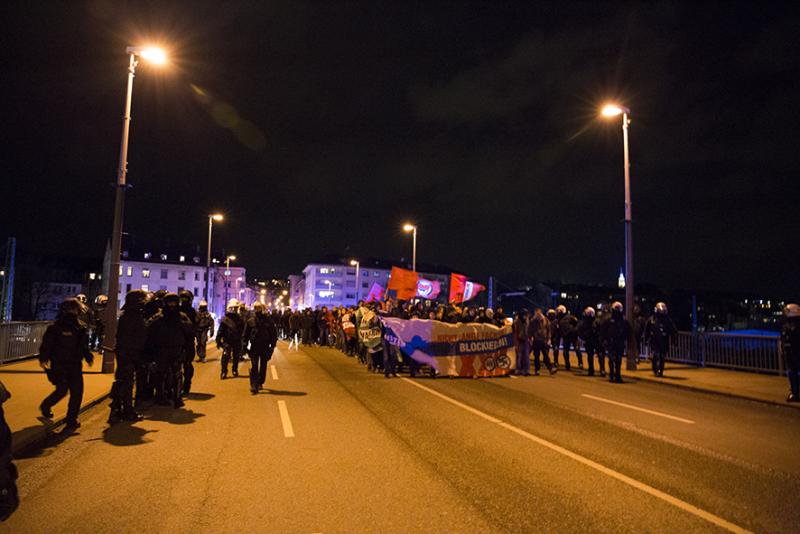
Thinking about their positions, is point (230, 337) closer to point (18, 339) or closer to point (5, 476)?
point (18, 339)

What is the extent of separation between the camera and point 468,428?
311 inches

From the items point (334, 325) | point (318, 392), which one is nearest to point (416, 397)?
point (318, 392)

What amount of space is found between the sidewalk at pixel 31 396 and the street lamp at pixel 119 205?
3.10 feet

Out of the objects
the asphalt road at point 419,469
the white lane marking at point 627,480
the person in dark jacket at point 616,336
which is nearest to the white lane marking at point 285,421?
the asphalt road at point 419,469

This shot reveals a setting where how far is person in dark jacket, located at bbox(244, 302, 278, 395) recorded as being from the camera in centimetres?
1139

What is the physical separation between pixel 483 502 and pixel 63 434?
613 centimetres

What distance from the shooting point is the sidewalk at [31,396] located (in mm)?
7113

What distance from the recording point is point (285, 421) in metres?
8.36

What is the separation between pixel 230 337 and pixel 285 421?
6467 millimetres

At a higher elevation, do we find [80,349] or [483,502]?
[80,349]

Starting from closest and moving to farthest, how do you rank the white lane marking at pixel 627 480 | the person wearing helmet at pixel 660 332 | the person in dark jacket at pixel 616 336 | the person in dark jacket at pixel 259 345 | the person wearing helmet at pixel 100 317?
the white lane marking at pixel 627 480
the person in dark jacket at pixel 259 345
the person in dark jacket at pixel 616 336
the person wearing helmet at pixel 660 332
the person wearing helmet at pixel 100 317

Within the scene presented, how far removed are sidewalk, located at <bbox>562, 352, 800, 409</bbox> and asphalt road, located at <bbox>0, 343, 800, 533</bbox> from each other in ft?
5.37

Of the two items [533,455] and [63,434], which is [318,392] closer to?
[63,434]

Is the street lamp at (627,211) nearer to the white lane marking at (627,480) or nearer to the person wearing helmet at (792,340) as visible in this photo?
the person wearing helmet at (792,340)
